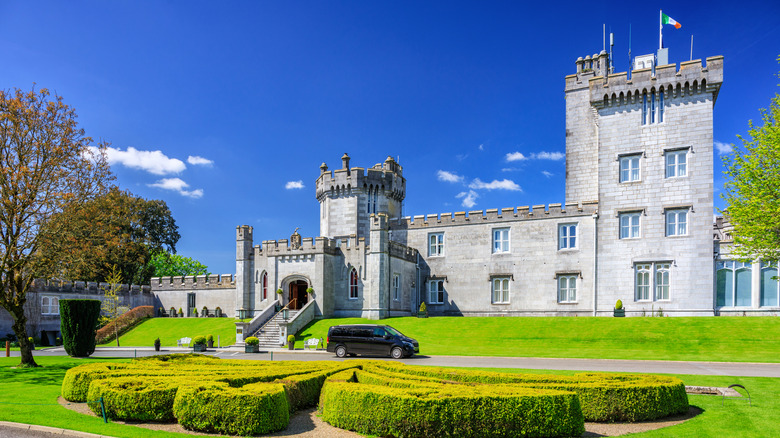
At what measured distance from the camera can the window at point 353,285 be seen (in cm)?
4134

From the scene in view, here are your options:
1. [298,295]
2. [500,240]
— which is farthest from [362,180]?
[500,240]

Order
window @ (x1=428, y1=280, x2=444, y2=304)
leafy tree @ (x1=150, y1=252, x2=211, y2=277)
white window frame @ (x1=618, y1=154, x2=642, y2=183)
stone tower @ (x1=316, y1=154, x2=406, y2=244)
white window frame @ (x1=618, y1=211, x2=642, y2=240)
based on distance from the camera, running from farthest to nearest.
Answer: leafy tree @ (x1=150, y1=252, x2=211, y2=277) → stone tower @ (x1=316, y1=154, x2=406, y2=244) → window @ (x1=428, y1=280, x2=444, y2=304) → white window frame @ (x1=618, y1=154, x2=642, y2=183) → white window frame @ (x1=618, y1=211, x2=642, y2=240)

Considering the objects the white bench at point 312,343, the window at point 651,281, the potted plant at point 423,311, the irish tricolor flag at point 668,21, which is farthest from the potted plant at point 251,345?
the irish tricolor flag at point 668,21

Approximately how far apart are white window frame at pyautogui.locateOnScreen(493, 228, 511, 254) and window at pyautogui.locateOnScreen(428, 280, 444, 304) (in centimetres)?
539

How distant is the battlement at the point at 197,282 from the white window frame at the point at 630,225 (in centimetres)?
3450

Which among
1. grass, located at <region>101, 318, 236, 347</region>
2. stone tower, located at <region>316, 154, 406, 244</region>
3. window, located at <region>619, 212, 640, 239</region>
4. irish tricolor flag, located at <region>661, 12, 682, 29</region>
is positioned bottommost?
grass, located at <region>101, 318, 236, 347</region>

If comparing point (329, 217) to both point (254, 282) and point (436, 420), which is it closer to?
point (254, 282)

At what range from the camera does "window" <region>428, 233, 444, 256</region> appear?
1732 inches

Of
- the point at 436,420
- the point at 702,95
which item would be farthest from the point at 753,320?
the point at 436,420

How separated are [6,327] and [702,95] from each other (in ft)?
177

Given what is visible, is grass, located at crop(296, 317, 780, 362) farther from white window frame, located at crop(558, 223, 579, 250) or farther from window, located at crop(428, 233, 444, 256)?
window, located at crop(428, 233, 444, 256)

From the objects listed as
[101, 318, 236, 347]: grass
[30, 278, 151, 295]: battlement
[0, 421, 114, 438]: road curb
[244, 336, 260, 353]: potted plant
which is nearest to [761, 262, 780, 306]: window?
[244, 336, 260, 353]: potted plant

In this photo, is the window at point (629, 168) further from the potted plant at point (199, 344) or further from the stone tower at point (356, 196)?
the potted plant at point (199, 344)

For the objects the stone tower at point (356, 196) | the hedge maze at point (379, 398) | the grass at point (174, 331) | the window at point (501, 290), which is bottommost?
the grass at point (174, 331)
